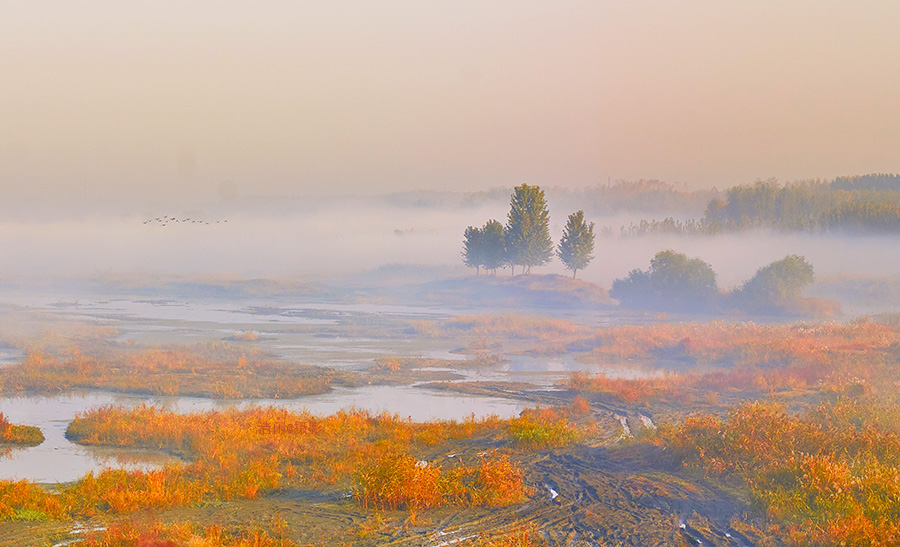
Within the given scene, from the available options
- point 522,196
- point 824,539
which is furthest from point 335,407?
point 522,196

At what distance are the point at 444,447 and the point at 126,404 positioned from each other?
44.3ft

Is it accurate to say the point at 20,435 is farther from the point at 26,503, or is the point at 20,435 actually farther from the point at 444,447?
the point at 444,447

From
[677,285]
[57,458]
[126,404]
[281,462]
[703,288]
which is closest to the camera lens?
[281,462]

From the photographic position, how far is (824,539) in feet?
41.6

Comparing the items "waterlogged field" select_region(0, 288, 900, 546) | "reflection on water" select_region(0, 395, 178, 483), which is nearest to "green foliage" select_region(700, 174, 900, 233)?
"waterlogged field" select_region(0, 288, 900, 546)

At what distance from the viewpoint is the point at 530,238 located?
341ft

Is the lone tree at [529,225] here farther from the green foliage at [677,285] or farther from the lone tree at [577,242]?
the green foliage at [677,285]

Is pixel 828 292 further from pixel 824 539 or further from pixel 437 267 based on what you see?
pixel 824 539

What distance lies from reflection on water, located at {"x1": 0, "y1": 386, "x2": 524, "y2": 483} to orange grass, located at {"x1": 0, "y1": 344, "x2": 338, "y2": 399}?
47.6 inches

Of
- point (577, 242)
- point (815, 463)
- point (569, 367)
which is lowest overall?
point (569, 367)

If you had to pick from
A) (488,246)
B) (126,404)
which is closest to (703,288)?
(488,246)

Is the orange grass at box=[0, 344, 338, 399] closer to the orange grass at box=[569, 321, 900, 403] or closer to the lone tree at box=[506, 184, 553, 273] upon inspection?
the orange grass at box=[569, 321, 900, 403]

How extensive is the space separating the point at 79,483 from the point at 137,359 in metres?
23.6

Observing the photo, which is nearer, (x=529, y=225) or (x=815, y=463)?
(x=815, y=463)
